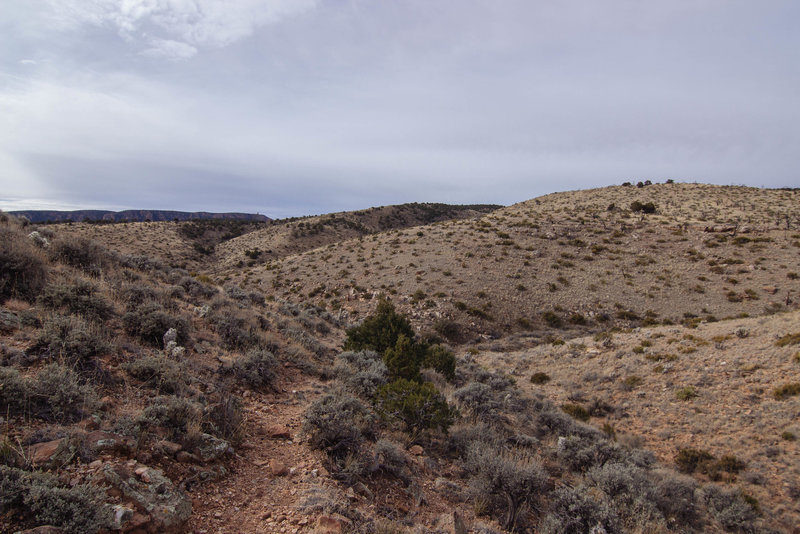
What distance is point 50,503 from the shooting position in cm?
256

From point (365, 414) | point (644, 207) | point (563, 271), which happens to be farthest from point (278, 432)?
point (644, 207)

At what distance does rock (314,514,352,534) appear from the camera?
3.35 metres

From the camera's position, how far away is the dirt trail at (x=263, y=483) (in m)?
3.39

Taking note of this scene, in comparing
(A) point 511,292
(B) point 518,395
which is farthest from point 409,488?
(A) point 511,292

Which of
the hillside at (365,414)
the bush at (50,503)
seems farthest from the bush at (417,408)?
the bush at (50,503)

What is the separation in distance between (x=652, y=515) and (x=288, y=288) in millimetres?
24661

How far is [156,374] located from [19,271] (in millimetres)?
3815

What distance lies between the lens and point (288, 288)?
2652 cm

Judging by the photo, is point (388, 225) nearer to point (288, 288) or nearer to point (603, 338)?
point (288, 288)

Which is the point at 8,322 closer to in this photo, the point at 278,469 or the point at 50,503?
the point at 50,503

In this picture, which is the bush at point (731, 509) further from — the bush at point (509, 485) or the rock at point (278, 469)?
the rock at point (278, 469)

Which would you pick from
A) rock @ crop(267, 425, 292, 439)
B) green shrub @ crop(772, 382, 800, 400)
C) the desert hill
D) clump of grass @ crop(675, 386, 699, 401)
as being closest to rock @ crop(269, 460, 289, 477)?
rock @ crop(267, 425, 292, 439)

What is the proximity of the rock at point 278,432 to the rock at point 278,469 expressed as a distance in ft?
2.12

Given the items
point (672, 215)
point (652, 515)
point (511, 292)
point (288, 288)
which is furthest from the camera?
point (672, 215)
